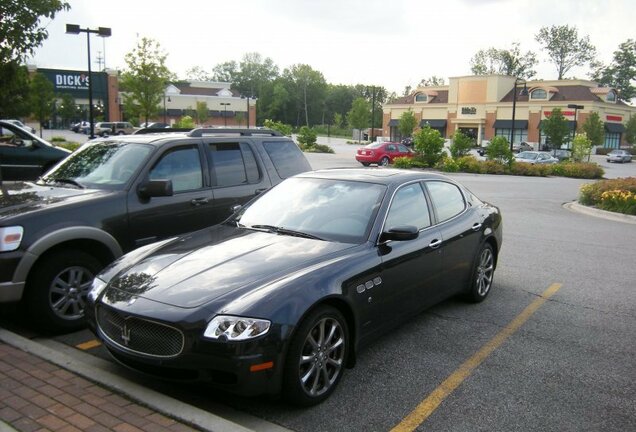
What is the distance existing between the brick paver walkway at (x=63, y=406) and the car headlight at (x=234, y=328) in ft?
1.90

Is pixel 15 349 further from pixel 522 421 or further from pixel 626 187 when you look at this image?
pixel 626 187

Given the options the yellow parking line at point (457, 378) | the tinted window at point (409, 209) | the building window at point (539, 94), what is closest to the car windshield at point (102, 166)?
the tinted window at point (409, 209)

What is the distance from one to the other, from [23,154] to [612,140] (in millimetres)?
76190

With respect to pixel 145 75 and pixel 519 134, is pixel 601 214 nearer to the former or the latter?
pixel 145 75

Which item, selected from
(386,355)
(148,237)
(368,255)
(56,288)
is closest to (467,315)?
(386,355)

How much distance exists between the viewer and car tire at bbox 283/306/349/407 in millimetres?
3557

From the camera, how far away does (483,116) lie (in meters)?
73.2

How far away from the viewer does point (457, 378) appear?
4242mm

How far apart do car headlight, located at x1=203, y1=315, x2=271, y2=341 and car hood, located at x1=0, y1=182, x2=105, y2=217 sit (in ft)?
8.33

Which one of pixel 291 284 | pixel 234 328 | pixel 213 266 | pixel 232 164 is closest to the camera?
pixel 234 328

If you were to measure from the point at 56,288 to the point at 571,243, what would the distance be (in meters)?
8.38

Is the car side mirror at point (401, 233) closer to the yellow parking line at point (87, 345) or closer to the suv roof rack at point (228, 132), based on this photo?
the yellow parking line at point (87, 345)

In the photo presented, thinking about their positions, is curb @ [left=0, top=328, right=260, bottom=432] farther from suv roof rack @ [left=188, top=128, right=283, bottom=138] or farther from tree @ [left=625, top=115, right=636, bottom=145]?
tree @ [left=625, top=115, right=636, bottom=145]

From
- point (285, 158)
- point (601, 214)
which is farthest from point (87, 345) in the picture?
point (601, 214)
